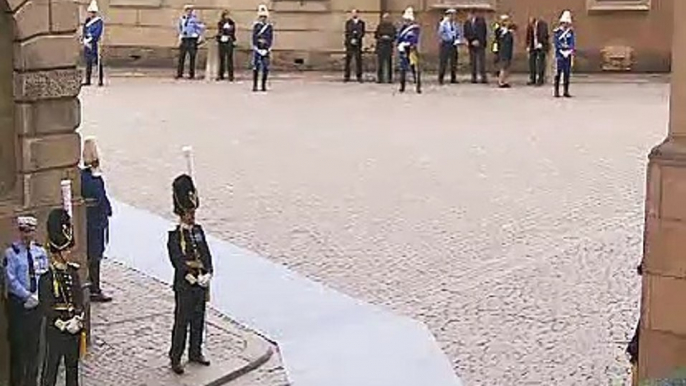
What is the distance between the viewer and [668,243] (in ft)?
33.5

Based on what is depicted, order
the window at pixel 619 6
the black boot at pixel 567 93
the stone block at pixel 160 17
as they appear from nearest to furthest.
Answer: the black boot at pixel 567 93
the window at pixel 619 6
the stone block at pixel 160 17

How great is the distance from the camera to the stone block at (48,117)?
11.7m

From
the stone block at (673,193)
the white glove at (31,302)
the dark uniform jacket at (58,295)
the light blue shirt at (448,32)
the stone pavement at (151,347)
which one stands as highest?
the light blue shirt at (448,32)

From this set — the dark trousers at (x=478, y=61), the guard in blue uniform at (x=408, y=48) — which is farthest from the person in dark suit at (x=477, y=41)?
the guard in blue uniform at (x=408, y=48)

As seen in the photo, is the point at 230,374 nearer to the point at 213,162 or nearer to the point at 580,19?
the point at 213,162

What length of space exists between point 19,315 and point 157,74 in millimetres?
28335

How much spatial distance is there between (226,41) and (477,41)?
244 inches

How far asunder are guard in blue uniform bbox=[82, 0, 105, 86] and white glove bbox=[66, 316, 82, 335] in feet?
82.3

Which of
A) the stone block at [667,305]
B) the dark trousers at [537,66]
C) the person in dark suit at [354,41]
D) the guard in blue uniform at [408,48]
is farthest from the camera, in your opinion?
the person in dark suit at [354,41]

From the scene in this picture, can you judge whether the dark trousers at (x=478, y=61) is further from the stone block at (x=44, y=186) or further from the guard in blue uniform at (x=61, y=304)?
the guard in blue uniform at (x=61, y=304)

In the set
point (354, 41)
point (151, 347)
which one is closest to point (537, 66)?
point (354, 41)

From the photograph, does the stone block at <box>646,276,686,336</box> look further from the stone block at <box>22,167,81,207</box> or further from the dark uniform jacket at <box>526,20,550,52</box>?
the dark uniform jacket at <box>526,20,550,52</box>

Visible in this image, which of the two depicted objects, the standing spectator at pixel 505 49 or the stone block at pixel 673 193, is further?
the standing spectator at pixel 505 49

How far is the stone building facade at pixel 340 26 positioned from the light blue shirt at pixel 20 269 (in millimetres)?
27412
